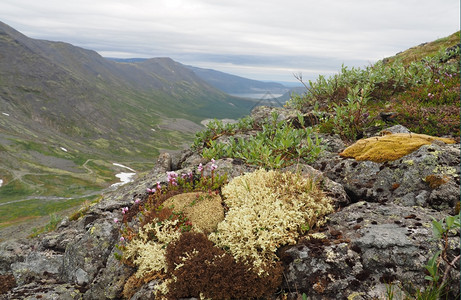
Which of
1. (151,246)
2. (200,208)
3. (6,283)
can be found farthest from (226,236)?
(6,283)

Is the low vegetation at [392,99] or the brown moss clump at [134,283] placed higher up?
the low vegetation at [392,99]

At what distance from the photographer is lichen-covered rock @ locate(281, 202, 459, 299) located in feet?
16.3

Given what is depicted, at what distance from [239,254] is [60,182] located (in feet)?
740

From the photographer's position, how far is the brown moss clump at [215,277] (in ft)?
17.9

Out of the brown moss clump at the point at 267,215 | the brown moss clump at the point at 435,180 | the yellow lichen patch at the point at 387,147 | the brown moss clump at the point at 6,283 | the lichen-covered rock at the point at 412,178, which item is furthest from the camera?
the brown moss clump at the point at 6,283

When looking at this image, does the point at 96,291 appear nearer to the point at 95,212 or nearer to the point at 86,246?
the point at 86,246

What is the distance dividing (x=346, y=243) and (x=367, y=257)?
1.49 ft

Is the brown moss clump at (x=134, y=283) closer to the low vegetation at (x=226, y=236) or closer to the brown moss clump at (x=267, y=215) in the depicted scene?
the low vegetation at (x=226, y=236)

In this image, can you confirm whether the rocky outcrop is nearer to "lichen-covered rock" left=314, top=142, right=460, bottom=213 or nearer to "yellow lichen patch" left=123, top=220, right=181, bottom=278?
"lichen-covered rock" left=314, top=142, right=460, bottom=213

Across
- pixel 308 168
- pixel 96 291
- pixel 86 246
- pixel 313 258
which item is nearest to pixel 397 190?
Answer: pixel 308 168

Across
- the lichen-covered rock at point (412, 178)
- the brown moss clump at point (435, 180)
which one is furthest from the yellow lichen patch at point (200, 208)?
the brown moss clump at point (435, 180)

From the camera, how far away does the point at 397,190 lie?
7297 mm

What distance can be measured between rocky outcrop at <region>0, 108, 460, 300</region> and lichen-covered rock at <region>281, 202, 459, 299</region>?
2 cm

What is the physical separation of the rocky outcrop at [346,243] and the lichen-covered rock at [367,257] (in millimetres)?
16
